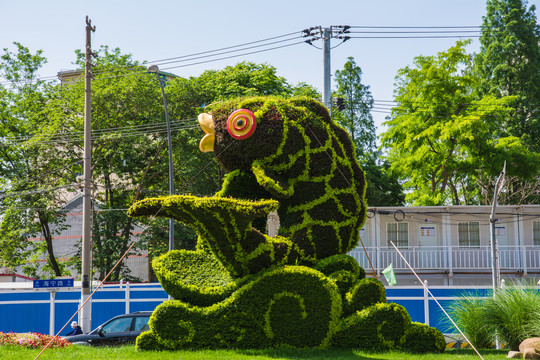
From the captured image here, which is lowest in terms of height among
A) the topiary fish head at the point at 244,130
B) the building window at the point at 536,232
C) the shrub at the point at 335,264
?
the shrub at the point at 335,264

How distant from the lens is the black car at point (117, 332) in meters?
13.8

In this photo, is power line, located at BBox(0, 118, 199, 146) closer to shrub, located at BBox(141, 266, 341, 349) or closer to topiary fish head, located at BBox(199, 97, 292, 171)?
topiary fish head, located at BBox(199, 97, 292, 171)

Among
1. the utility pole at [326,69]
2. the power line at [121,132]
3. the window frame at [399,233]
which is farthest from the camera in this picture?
the power line at [121,132]

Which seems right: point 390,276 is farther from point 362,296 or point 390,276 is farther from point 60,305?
point 60,305

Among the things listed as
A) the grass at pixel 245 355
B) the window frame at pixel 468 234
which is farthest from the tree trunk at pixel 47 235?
the window frame at pixel 468 234

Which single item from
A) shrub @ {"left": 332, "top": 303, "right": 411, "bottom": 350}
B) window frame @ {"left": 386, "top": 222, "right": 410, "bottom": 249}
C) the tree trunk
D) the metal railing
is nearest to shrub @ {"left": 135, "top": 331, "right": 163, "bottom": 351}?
shrub @ {"left": 332, "top": 303, "right": 411, "bottom": 350}

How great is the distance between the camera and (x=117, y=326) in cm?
1423

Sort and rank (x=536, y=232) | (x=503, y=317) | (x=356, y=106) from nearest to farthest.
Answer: (x=503, y=317), (x=536, y=232), (x=356, y=106)

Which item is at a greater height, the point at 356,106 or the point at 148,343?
the point at 356,106

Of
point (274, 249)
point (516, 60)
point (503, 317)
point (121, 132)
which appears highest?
point (516, 60)

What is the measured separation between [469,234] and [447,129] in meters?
4.85

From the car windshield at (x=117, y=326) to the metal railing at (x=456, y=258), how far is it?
10945mm

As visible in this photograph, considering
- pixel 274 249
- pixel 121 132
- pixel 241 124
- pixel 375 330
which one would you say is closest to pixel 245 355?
pixel 274 249

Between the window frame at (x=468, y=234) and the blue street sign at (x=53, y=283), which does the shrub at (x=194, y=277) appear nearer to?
the blue street sign at (x=53, y=283)
